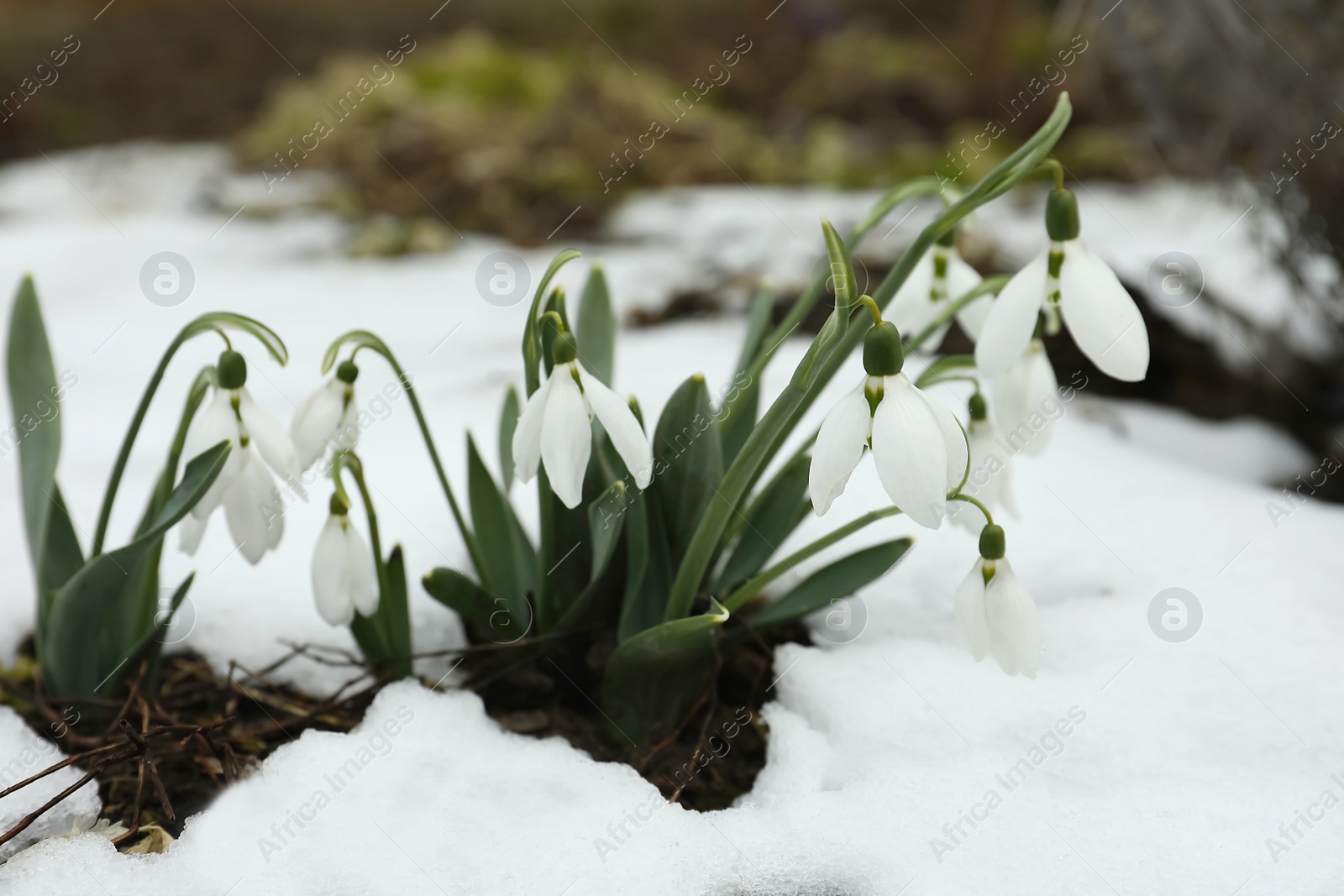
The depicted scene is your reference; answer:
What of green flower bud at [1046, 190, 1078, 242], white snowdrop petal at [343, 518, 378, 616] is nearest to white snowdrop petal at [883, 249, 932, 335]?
green flower bud at [1046, 190, 1078, 242]

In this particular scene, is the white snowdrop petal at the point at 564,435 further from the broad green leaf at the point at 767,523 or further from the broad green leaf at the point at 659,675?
the broad green leaf at the point at 767,523

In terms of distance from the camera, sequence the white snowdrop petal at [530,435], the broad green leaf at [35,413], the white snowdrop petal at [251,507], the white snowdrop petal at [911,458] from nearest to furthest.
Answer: the white snowdrop petal at [911,458] < the white snowdrop petal at [530,435] < the white snowdrop petal at [251,507] < the broad green leaf at [35,413]

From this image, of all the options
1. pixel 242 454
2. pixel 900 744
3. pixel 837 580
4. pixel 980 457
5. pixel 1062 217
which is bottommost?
pixel 900 744

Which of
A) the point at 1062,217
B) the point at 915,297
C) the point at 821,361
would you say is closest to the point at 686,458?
the point at 821,361

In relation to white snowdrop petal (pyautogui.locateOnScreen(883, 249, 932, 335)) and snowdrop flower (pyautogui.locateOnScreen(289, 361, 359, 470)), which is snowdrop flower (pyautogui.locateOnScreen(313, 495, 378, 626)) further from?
white snowdrop petal (pyautogui.locateOnScreen(883, 249, 932, 335))

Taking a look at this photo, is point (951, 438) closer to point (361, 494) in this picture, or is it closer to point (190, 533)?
point (361, 494)

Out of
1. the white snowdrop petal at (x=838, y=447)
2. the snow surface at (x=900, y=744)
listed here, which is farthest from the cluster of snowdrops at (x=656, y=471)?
the snow surface at (x=900, y=744)
